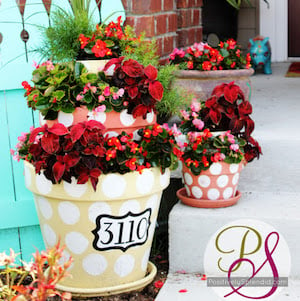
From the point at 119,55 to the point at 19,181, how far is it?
0.69 metres

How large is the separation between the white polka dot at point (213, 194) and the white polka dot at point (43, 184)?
61 cm

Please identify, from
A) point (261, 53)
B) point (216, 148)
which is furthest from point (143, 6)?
point (261, 53)

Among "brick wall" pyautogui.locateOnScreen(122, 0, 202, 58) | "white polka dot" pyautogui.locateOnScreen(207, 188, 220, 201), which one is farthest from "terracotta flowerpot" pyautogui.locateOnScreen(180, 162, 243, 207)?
"brick wall" pyautogui.locateOnScreen(122, 0, 202, 58)

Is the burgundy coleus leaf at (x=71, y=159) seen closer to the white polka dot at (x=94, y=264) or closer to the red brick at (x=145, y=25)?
the white polka dot at (x=94, y=264)

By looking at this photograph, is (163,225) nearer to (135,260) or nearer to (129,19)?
(135,260)

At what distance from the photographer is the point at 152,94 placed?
1850 millimetres

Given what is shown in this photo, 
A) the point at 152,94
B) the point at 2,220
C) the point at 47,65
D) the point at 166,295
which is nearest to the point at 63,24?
the point at 47,65

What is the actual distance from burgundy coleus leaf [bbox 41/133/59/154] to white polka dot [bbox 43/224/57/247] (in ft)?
1.03

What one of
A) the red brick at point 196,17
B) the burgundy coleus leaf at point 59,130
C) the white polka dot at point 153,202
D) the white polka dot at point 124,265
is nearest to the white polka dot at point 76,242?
the white polka dot at point 124,265

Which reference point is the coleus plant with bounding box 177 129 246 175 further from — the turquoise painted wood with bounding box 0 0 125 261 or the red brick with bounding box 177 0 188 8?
the red brick with bounding box 177 0 188 8

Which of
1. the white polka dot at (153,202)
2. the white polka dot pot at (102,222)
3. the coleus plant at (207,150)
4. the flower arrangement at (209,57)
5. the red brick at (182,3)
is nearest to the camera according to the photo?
the white polka dot pot at (102,222)

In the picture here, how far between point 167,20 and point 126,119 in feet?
3.29

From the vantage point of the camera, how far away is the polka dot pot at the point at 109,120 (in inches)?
74.0

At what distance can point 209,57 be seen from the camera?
2.54 metres
